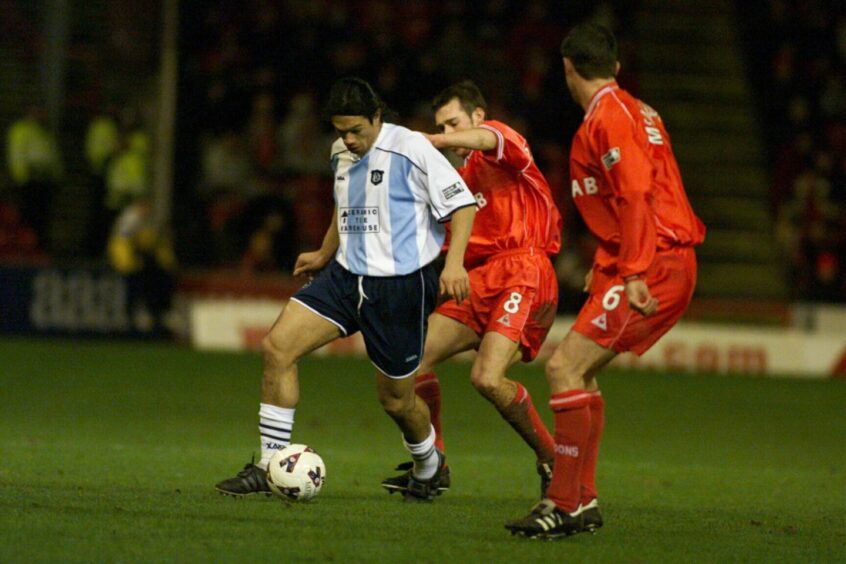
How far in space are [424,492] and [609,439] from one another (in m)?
3.90

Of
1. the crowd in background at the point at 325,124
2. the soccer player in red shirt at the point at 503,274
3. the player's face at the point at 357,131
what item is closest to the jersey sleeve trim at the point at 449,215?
the player's face at the point at 357,131

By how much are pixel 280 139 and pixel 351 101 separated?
37.4 feet

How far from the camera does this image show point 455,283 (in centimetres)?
671

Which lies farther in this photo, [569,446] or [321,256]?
[321,256]

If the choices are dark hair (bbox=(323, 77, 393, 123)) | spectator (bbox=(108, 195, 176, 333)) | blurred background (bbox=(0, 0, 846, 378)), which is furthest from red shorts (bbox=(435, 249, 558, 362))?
spectator (bbox=(108, 195, 176, 333))

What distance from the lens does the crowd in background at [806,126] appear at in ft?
56.5

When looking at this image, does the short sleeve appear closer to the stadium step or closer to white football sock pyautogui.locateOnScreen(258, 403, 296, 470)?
white football sock pyautogui.locateOnScreen(258, 403, 296, 470)

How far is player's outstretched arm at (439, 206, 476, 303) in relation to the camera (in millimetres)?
6719

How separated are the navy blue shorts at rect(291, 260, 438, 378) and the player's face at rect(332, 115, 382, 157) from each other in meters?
0.60

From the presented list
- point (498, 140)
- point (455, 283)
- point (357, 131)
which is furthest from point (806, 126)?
point (455, 283)

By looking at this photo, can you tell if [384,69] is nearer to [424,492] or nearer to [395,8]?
[395,8]

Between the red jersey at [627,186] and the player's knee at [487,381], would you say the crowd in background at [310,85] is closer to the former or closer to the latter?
the player's knee at [487,381]

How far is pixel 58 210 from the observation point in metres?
18.9

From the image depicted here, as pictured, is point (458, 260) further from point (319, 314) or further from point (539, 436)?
point (539, 436)
